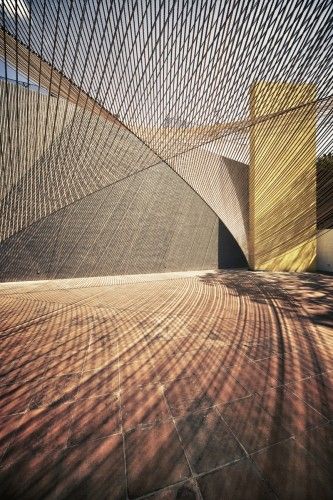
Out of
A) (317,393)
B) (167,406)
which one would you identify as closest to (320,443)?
(317,393)

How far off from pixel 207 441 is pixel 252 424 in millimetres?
405

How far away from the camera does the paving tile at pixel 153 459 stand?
4.99ft

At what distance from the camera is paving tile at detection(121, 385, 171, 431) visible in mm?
2012

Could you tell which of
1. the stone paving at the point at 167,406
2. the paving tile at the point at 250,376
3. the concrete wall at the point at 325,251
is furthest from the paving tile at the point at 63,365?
the concrete wall at the point at 325,251

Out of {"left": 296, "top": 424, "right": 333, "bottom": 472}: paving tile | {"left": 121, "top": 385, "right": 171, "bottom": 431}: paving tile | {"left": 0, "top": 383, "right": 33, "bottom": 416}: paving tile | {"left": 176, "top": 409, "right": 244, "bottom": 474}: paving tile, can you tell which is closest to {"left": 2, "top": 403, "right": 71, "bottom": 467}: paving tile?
{"left": 0, "top": 383, "right": 33, "bottom": 416}: paving tile

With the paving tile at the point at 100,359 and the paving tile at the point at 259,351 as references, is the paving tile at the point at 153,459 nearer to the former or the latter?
the paving tile at the point at 100,359

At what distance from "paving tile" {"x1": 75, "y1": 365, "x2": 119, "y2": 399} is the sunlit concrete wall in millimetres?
4241

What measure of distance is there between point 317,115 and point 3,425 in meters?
5.94

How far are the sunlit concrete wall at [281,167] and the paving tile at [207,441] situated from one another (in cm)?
403

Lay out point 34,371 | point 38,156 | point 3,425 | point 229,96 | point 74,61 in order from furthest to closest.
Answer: point 38,156, point 229,96, point 74,61, point 34,371, point 3,425

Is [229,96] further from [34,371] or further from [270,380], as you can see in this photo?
[34,371]

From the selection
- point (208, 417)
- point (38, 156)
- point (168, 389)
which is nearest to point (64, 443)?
point (168, 389)

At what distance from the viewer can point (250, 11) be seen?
96.0 inches

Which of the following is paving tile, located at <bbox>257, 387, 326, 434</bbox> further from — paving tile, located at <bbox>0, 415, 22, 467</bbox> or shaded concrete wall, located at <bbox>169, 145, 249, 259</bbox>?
shaded concrete wall, located at <bbox>169, 145, 249, 259</bbox>
